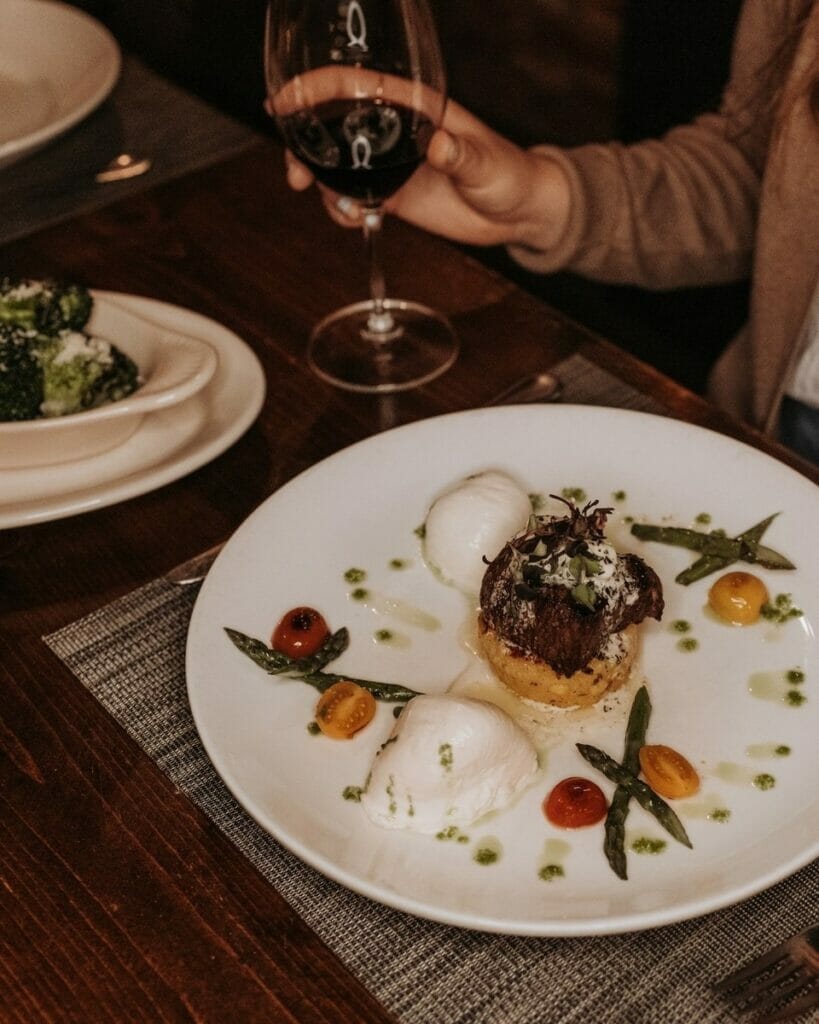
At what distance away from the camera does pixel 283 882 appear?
990mm

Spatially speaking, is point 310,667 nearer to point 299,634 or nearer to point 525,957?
point 299,634

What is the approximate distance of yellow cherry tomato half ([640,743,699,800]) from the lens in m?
0.98

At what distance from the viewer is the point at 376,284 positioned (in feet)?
5.25

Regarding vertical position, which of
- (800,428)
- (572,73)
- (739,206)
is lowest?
(572,73)

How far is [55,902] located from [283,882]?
20cm

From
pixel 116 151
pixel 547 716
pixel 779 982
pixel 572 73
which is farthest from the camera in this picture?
pixel 572 73

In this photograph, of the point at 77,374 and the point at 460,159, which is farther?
the point at 460,159

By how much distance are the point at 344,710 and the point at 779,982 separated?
425 mm

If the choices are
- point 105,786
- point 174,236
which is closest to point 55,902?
point 105,786

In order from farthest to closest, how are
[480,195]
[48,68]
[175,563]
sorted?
[48,68]
[480,195]
[175,563]

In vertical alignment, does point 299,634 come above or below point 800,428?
above

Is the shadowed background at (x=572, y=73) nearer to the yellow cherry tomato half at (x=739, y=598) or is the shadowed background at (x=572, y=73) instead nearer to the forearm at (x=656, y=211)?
the forearm at (x=656, y=211)

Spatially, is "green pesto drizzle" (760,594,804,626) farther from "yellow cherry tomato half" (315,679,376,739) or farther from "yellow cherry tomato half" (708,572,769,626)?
"yellow cherry tomato half" (315,679,376,739)

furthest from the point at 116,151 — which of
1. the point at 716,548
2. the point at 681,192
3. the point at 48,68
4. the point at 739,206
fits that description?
the point at 716,548
